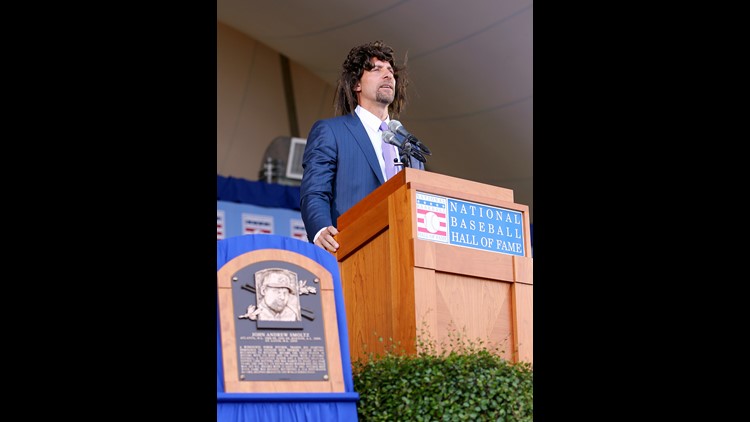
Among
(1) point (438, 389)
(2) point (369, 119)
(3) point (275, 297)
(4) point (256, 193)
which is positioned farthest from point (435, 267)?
(4) point (256, 193)

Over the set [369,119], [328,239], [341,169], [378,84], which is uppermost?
[378,84]

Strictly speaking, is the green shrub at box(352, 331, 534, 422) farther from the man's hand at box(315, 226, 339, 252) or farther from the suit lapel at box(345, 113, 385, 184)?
the suit lapel at box(345, 113, 385, 184)

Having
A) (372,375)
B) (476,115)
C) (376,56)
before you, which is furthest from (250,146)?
(372,375)

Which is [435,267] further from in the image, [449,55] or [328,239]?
[449,55]

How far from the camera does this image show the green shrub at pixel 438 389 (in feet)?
8.52

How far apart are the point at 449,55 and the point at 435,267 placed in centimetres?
523

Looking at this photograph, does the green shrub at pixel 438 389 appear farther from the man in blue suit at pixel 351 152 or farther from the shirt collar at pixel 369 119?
the shirt collar at pixel 369 119

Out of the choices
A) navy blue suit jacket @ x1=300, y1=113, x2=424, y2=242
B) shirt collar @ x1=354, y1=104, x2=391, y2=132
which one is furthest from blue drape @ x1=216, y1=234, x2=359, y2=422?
shirt collar @ x1=354, y1=104, x2=391, y2=132

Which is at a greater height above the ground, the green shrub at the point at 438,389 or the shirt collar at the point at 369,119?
the shirt collar at the point at 369,119

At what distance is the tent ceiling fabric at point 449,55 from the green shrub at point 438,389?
183 inches

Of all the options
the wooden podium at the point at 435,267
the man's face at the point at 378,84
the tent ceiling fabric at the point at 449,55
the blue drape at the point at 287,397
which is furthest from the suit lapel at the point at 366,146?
the tent ceiling fabric at the point at 449,55

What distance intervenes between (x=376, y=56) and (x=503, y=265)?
2.76 ft

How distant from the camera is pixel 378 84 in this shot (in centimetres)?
344

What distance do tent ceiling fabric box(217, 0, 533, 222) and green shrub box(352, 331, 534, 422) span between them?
4.66 meters
